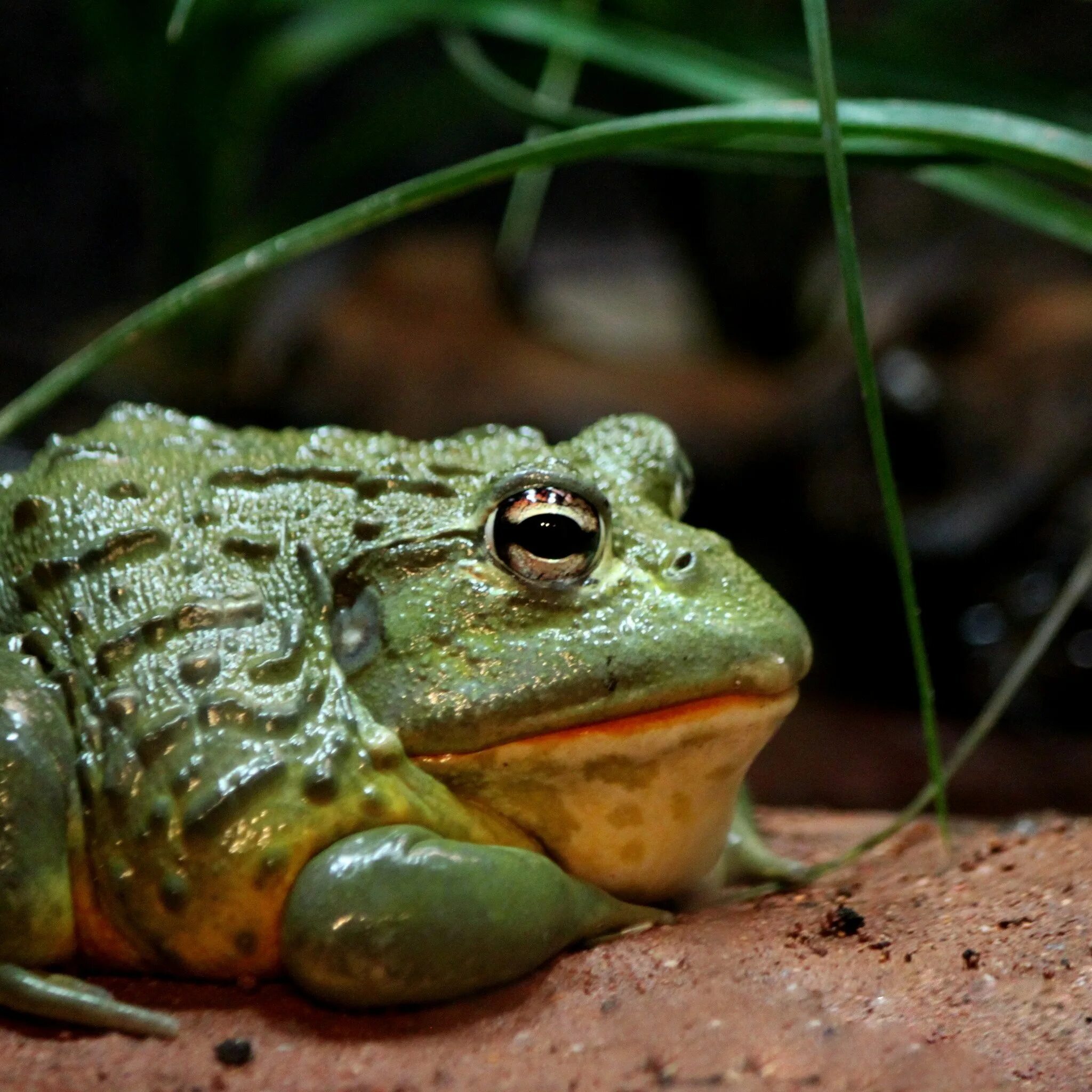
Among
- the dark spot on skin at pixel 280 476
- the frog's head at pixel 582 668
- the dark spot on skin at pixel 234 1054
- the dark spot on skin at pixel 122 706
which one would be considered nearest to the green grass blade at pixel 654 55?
the frog's head at pixel 582 668

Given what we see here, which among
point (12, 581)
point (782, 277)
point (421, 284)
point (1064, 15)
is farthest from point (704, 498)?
point (12, 581)

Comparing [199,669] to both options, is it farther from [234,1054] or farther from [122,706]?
[234,1054]

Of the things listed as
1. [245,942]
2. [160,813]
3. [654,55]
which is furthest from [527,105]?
[245,942]

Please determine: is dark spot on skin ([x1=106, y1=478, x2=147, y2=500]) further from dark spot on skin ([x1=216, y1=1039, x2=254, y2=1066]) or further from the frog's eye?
dark spot on skin ([x1=216, y1=1039, x2=254, y2=1066])

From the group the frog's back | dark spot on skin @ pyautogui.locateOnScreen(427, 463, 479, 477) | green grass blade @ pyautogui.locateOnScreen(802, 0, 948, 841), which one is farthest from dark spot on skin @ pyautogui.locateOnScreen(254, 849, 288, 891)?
green grass blade @ pyautogui.locateOnScreen(802, 0, 948, 841)

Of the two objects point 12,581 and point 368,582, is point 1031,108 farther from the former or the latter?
point 12,581

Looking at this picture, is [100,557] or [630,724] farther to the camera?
[100,557]

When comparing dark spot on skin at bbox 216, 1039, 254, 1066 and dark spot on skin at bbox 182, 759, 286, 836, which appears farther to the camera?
dark spot on skin at bbox 182, 759, 286, 836
